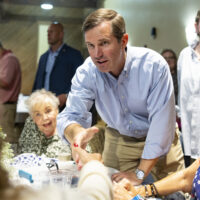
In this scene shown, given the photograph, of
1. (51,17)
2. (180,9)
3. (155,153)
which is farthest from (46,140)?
(51,17)

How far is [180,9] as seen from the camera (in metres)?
4.69

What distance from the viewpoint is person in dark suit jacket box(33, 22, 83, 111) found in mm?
3787

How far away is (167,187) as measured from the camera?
162 cm

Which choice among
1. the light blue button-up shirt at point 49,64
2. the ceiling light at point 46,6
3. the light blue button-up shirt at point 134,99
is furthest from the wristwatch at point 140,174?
the ceiling light at point 46,6

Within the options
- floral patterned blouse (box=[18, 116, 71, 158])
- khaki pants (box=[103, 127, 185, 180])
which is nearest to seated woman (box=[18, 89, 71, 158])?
floral patterned blouse (box=[18, 116, 71, 158])

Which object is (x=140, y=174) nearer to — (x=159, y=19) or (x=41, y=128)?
(x=41, y=128)

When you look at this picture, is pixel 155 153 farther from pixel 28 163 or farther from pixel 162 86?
pixel 28 163

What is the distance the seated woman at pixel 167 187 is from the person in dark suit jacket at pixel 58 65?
2.11 metres

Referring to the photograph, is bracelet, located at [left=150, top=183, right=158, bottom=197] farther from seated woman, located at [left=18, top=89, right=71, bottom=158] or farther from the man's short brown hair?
seated woman, located at [left=18, top=89, right=71, bottom=158]

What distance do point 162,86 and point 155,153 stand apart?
371mm

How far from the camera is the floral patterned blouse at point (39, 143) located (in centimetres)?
238

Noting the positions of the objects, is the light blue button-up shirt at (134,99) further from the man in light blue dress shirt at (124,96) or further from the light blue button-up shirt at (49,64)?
the light blue button-up shirt at (49,64)

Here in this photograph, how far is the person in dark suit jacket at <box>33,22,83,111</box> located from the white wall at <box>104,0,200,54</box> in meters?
1.65

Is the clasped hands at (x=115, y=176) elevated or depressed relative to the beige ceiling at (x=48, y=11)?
depressed
